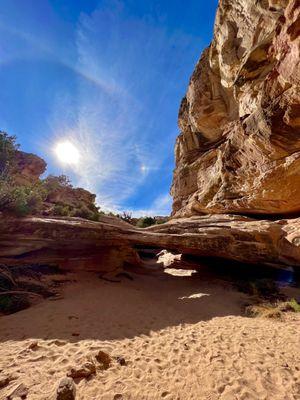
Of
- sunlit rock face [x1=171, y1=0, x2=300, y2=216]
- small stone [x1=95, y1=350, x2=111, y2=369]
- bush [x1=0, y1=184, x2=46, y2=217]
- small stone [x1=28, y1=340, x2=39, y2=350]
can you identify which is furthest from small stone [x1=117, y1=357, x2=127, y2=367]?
sunlit rock face [x1=171, y1=0, x2=300, y2=216]

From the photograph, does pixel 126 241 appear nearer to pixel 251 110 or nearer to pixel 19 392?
pixel 19 392

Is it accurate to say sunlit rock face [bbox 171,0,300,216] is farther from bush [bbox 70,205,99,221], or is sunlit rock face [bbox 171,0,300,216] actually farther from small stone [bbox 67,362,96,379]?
small stone [bbox 67,362,96,379]

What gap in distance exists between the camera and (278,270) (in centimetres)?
1500

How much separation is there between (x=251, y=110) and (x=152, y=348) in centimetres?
1405

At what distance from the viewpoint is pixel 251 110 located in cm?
1360

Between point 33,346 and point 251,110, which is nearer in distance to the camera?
point 33,346

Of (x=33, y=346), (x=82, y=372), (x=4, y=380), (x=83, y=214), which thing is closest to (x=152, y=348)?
(x=82, y=372)

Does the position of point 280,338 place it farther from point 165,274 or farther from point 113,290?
point 165,274

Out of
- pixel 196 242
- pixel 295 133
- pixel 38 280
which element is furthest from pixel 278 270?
pixel 38 280

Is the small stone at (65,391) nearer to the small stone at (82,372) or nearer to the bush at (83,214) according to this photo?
the small stone at (82,372)

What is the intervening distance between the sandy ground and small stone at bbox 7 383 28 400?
0.32 ft

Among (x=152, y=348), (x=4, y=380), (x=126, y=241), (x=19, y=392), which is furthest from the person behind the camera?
(x=126, y=241)

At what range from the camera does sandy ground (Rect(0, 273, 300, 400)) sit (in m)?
4.41

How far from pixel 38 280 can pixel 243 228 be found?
12766 millimetres
